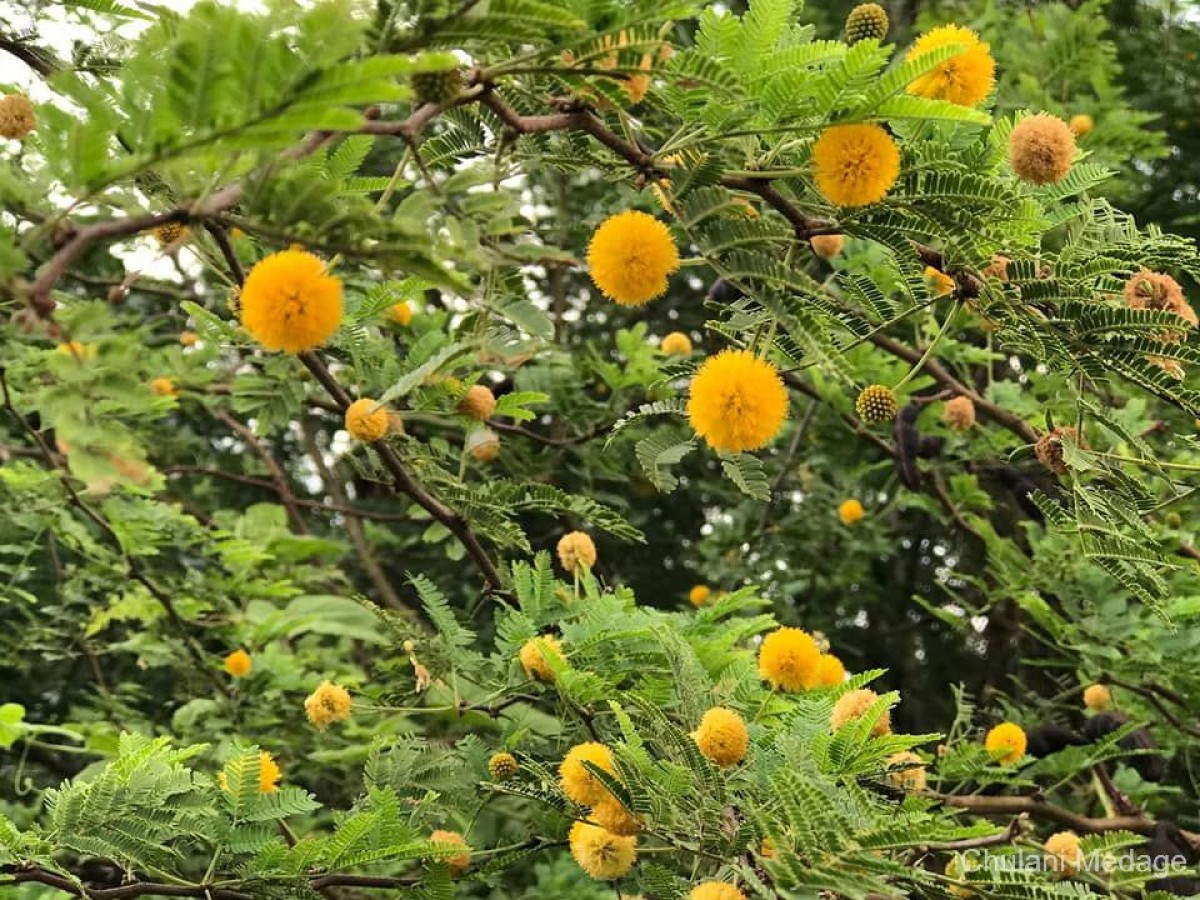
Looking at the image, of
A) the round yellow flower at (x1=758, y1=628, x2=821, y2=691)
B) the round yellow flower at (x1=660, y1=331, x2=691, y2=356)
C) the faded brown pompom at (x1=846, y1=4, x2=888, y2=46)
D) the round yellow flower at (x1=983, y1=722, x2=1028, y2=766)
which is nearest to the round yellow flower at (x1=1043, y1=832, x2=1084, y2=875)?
the round yellow flower at (x1=983, y1=722, x2=1028, y2=766)

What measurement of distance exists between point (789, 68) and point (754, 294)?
0.27m

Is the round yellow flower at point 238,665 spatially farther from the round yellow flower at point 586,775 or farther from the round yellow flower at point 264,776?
the round yellow flower at point 586,775

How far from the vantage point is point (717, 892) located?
144 centimetres

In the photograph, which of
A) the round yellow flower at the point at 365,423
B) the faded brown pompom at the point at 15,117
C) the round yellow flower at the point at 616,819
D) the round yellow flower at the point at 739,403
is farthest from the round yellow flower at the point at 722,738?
the faded brown pompom at the point at 15,117

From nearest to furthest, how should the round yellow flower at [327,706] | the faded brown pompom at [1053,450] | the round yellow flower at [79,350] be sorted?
the round yellow flower at [79,350] < the faded brown pompom at [1053,450] < the round yellow flower at [327,706]

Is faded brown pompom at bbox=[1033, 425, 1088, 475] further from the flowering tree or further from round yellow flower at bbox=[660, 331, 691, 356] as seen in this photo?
round yellow flower at bbox=[660, 331, 691, 356]

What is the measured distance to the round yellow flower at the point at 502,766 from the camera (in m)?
2.09

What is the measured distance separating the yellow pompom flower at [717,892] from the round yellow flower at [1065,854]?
0.94 m

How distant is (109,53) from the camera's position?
1905 mm

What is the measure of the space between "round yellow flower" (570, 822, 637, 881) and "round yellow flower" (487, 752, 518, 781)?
1.33 feet

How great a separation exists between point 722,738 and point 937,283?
2.84ft

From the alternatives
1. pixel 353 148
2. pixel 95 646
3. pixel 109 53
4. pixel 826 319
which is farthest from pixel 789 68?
pixel 95 646

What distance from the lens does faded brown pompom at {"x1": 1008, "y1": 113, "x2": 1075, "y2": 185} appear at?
155 cm

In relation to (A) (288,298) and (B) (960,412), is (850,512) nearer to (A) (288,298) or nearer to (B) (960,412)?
(B) (960,412)
